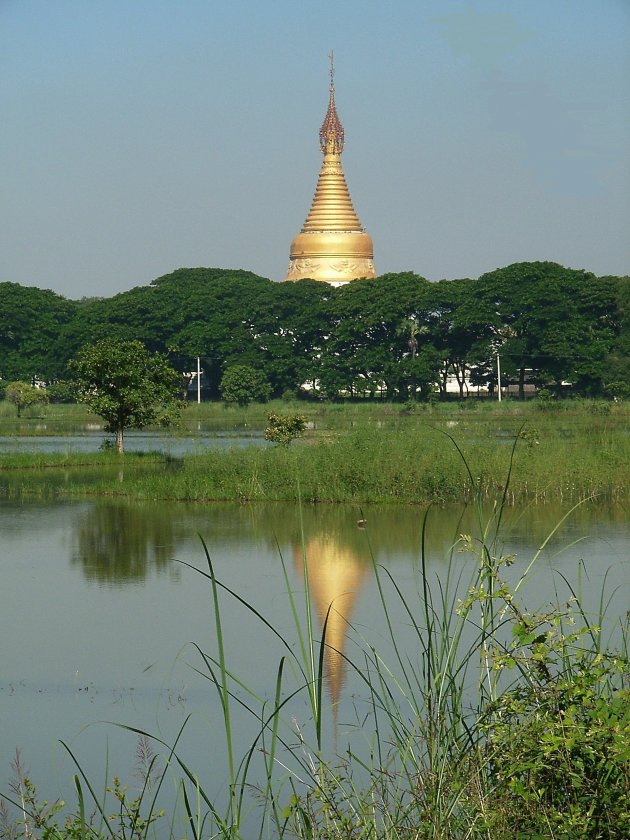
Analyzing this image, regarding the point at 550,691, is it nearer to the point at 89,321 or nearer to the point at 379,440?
the point at 379,440

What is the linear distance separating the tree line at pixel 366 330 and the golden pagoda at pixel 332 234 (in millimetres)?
9135

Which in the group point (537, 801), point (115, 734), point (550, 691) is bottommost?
point (115, 734)

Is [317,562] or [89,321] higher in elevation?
[89,321]

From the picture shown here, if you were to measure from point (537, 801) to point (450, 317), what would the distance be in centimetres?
4186

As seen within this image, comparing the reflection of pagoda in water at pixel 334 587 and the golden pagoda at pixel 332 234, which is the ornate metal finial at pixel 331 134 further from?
the reflection of pagoda in water at pixel 334 587

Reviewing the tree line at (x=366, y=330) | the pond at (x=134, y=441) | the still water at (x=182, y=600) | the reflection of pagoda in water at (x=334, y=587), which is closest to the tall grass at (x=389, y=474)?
the still water at (x=182, y=600)

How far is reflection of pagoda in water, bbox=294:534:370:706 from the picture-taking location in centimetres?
691

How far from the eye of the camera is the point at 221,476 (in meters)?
16.0

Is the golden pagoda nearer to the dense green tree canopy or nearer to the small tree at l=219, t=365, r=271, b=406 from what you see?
the dense green tree canopy

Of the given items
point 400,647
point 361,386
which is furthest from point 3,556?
point 361,386

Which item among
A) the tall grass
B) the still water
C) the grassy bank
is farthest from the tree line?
the still water

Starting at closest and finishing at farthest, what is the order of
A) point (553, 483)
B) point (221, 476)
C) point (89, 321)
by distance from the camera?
point (553, 483) → point (221, 476) → point (89, 321)

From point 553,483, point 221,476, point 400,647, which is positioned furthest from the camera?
point 221,476

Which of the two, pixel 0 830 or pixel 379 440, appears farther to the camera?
pixel 379 440
